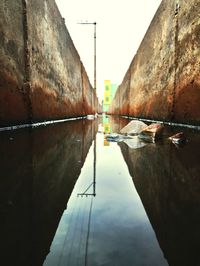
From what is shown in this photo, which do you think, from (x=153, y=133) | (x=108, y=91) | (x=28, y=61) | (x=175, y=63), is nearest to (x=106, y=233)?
(x=153, y=133)

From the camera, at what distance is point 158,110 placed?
6406mm

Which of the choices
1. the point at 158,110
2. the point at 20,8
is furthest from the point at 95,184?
the point at 158,110

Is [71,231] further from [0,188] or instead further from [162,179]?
[162,179]

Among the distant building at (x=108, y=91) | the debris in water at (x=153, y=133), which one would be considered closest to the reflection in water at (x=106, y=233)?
the debris in water at (x=153, y=133)

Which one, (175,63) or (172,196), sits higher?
(175,63)

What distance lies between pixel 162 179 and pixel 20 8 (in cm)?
378

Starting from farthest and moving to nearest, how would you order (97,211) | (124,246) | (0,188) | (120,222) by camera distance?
(0,188) < (97,211) < (120,222) < (124,246)

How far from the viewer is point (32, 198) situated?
3.56 feet

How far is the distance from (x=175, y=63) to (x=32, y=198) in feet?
15.1

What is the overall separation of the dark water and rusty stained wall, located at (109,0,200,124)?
2.63m

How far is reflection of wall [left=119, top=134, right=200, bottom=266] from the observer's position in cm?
72

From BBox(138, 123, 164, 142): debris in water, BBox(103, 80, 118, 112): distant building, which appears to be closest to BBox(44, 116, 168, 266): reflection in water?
BBox(138, 123, 164, 142): debris in water

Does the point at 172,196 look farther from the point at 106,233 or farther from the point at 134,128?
the point at 134,128

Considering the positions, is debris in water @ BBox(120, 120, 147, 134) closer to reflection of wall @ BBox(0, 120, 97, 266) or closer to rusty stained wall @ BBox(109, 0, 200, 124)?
rusty stained wall @ BBox(109, 0, 200, 124)
